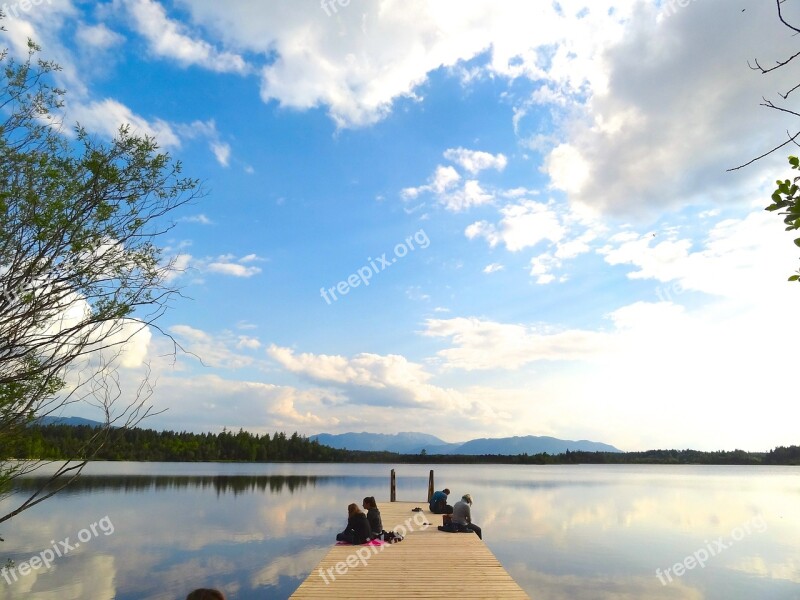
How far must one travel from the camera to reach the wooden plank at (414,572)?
917cm

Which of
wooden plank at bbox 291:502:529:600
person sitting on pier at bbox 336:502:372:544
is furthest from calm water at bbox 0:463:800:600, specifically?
wooden plank at bbox 291:502:529:600

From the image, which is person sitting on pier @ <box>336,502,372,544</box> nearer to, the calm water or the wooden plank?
the wooden plank

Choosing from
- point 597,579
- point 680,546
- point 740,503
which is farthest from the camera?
point 740,503

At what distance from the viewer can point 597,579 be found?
18.2 metres

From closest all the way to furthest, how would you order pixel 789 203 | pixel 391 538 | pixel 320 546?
pixel 789 203, pixel 391 538, pixel 320 546

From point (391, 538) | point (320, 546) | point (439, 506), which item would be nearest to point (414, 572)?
point (391, 538)

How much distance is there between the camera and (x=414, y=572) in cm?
1066

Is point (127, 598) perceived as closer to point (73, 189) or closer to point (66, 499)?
point (73, 189)

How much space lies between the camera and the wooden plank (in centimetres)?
917

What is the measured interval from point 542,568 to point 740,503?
34888 mm

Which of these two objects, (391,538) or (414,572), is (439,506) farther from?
(414,572)

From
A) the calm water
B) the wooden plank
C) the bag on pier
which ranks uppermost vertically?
the bag on pier

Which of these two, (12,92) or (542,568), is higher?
(12,92)

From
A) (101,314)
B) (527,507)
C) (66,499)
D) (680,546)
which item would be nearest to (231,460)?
(66,499)
